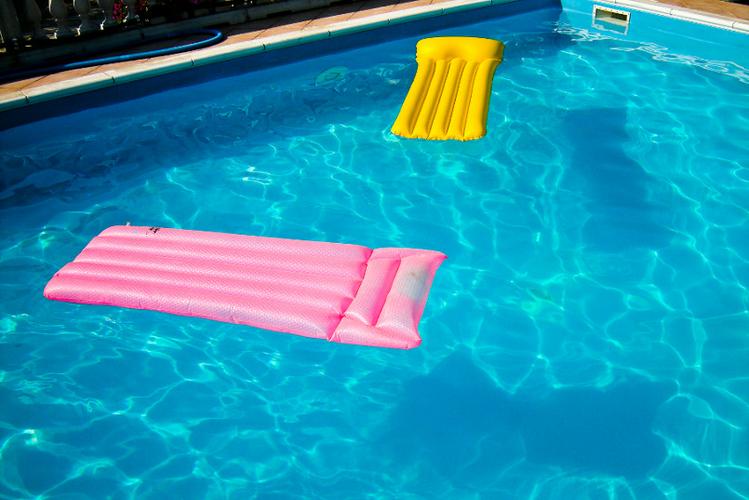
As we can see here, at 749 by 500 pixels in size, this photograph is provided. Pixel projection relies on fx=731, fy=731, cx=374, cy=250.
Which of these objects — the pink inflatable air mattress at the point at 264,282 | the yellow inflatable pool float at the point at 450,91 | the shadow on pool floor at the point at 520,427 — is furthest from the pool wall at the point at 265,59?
the shadow on pool floor at the point at 520,427

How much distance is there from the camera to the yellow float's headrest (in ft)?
23.2

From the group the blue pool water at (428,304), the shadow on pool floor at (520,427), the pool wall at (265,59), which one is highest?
the pool wall at (265,59)

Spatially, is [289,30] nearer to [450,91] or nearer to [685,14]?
[450,91]

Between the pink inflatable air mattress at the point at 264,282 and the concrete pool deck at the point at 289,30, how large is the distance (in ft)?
8.15

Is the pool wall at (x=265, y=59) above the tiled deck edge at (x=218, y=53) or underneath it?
underneath

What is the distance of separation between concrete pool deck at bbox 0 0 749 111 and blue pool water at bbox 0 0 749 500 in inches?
8.4

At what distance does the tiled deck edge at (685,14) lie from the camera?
8148 millimetres

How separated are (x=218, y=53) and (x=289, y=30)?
1.00 m

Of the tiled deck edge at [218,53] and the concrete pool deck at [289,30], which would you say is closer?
the tiled deck edge at [218,53]

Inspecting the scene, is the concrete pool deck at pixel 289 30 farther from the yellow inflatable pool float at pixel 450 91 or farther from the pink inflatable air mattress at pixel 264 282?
the pink inflatable air mattress at pixel 264 282

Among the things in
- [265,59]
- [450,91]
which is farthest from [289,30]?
[450,91]

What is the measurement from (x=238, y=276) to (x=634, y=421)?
2.62 metres

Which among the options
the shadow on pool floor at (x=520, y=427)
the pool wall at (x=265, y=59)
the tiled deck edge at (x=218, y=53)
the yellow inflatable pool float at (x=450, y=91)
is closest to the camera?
the shadow on pool floor at (x=520, y=427)

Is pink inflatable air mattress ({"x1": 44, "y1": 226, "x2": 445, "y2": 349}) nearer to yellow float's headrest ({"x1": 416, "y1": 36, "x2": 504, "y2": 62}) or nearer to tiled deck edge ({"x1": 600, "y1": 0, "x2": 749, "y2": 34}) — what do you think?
yellow float's headrest ({"x1": 416, "y1": 36, "x2": 504, "y2": 62})
